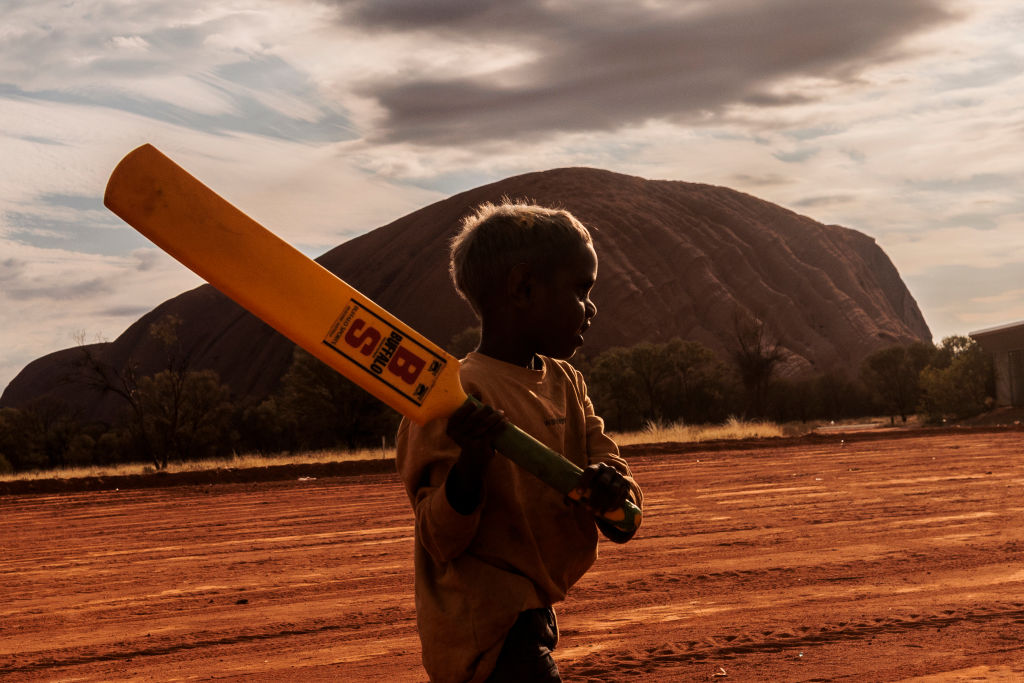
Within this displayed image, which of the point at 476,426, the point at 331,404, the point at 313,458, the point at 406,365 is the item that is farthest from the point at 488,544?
the point at 331,404

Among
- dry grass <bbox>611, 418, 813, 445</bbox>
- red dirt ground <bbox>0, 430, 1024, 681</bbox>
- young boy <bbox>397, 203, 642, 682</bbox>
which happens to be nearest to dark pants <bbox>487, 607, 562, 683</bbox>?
young boy <bbox>397, 203, 642, 682</bbox>

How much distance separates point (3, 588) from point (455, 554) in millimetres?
8950

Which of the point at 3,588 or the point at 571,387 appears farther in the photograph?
the point at 3,588

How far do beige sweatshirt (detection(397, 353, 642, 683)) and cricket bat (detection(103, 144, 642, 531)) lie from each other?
0.16 m

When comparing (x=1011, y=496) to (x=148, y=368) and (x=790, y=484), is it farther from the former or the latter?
(x=148, y=368)

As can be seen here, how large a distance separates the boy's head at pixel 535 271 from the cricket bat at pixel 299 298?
345 millimetres

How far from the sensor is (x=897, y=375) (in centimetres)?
7800

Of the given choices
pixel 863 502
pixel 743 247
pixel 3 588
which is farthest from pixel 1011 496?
pixel 743 247

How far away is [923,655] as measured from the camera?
5613 mm

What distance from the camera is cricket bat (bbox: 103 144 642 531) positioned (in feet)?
6.39

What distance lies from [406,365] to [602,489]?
475mm

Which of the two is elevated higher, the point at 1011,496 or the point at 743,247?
the point at 743,247

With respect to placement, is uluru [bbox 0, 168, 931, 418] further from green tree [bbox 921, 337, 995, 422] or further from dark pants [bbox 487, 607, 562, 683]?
dark pants [bbox 487, 607, 562, 683]

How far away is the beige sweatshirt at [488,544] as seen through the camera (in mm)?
2143
